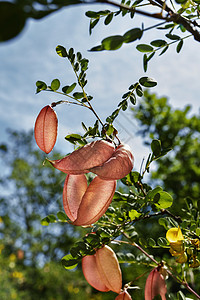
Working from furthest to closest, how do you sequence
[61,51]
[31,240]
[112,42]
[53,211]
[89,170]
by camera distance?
[31,240] < [53,211] < [61,51] < [89,170] < [112,42]

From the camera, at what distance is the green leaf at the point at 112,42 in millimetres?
259

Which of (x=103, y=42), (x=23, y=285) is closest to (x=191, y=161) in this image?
(x=103, y=42)

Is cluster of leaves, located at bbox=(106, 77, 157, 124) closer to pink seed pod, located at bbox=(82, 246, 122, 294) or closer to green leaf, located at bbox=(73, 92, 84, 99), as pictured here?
green leaf, located at bbox=(73, 92, 84, 99)

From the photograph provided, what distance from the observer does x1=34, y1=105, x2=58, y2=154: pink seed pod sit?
18.5 inches

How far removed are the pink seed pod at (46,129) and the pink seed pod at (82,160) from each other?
0.09 m

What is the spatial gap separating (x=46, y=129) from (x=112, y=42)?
24cm

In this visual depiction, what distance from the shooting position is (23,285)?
4.52 meters

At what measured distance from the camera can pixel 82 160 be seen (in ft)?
1.25

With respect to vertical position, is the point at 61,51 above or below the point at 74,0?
below

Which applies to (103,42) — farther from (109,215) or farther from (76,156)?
A: (109,215)

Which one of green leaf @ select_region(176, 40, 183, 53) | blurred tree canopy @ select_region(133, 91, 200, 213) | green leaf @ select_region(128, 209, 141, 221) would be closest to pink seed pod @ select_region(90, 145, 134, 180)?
green leaf @ select_region(128, 209, 141, 221)

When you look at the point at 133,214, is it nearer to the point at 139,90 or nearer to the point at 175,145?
the point at 139,90

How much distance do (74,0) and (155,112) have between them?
1.91 metres

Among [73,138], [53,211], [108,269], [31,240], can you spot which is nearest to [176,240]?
[108,269]
